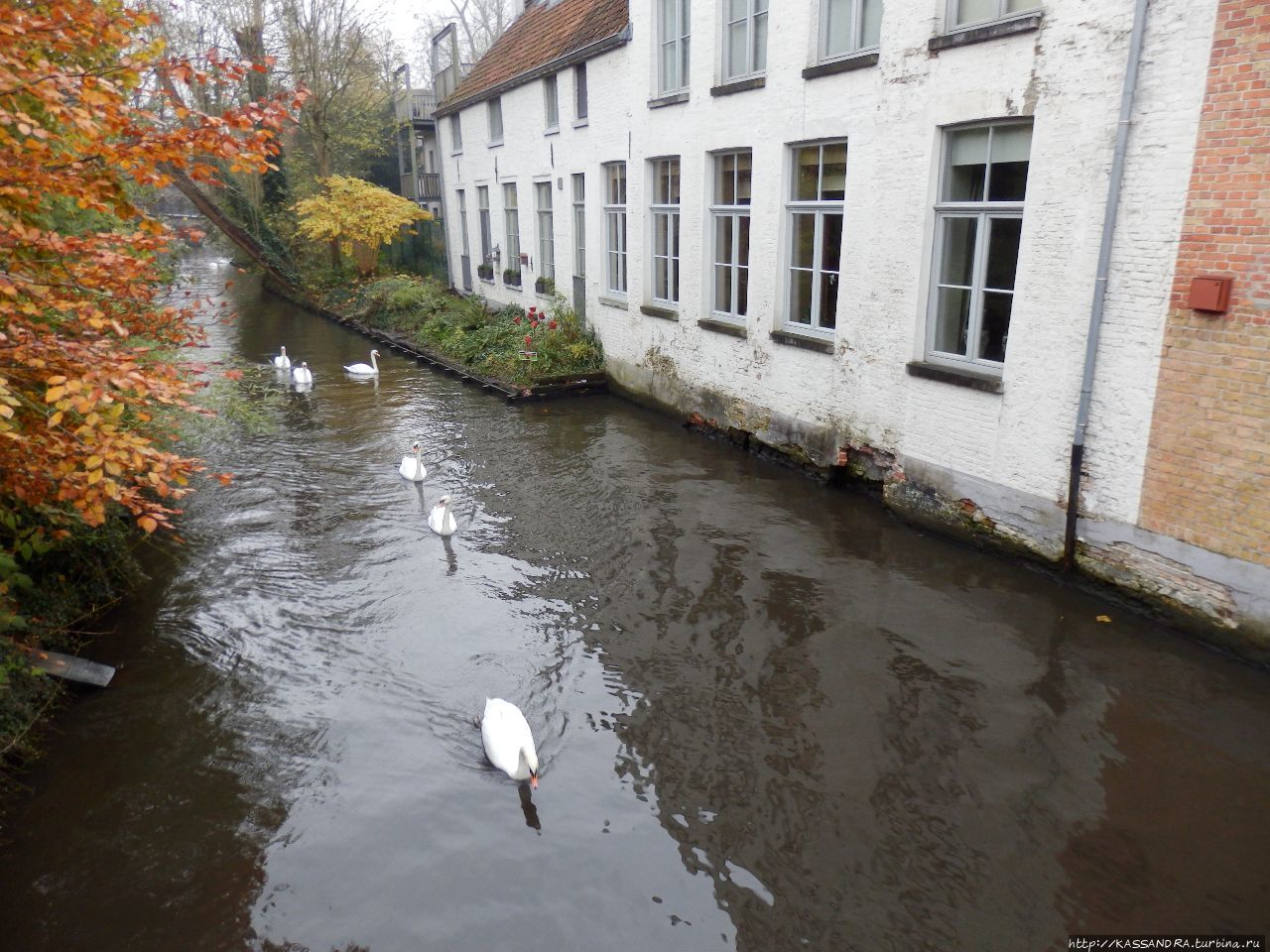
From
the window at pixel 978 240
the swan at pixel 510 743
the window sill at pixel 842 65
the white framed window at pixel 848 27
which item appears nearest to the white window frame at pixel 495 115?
the white framed window at pixel 848 27

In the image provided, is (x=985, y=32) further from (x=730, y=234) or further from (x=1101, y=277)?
(x=730, y=234)

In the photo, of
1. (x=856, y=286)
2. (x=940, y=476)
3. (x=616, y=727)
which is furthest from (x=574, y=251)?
(x=616, y=727)

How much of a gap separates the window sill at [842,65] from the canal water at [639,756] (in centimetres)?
461

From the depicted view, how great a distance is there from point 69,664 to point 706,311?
27.8 feet

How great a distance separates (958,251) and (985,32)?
1.81m

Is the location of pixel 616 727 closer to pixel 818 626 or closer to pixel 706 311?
pixel 818 626

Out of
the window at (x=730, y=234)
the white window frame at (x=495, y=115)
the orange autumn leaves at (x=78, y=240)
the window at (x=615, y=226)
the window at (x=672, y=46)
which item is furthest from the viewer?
the white window frame at (x=495, y=115)

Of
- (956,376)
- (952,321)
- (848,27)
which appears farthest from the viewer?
(848,27)

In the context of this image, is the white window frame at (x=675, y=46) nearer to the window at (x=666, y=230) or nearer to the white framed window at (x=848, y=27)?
the window at (x=666, y=230)

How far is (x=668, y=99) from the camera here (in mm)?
11805

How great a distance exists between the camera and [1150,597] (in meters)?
6.48

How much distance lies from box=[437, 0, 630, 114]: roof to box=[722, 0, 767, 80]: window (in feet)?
8.65

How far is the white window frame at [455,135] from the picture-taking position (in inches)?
860

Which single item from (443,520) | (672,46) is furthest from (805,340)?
(672,46)
